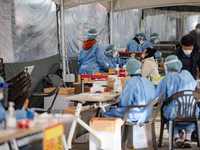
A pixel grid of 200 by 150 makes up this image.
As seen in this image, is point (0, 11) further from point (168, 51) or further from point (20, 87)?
point (168, 51)

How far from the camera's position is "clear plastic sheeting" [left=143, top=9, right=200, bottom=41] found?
40.5ft

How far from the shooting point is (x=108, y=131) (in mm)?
3621

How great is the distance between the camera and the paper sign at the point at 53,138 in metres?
2.09

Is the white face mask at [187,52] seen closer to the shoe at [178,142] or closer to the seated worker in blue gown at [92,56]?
the shoe at [178,142]

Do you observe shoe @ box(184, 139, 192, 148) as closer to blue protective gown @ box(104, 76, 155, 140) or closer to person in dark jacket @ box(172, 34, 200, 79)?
blue protective gown @ box(104, 76, 155, 140)

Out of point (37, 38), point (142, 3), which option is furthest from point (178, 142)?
point (142, 3)

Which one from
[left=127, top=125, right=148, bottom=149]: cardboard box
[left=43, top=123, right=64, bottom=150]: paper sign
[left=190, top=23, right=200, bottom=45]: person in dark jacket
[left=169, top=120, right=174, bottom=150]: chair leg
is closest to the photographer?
[left=43, top=123, right=64, bottom=150]: paper sign

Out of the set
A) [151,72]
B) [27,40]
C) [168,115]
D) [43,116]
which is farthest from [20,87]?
[151,72]

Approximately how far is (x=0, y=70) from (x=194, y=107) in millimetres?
2806

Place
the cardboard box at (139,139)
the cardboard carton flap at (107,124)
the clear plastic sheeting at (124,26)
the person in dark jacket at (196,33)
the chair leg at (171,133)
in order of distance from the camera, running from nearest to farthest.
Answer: the cardboard carton flap at (107,124)
the chair leg at (171,133)
the cardboard box at (139,139)
the person in dark jacket at (196,33)
the clear plastic sheeting at (124,26)

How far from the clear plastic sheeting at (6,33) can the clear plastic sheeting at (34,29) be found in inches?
5.5

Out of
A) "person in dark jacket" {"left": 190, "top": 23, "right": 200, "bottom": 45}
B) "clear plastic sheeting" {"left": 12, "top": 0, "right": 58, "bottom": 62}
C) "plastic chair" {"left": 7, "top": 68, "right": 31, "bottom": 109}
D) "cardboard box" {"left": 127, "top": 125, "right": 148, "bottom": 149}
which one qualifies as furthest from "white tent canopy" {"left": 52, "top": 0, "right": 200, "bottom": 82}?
"cardboard box" {"left": 127, "top": 125, "right": 148, "bottom": 149}

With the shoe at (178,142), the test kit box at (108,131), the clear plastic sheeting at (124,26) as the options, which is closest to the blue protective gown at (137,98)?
the test kit box at (108,131)

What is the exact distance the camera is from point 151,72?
6.16 meters
